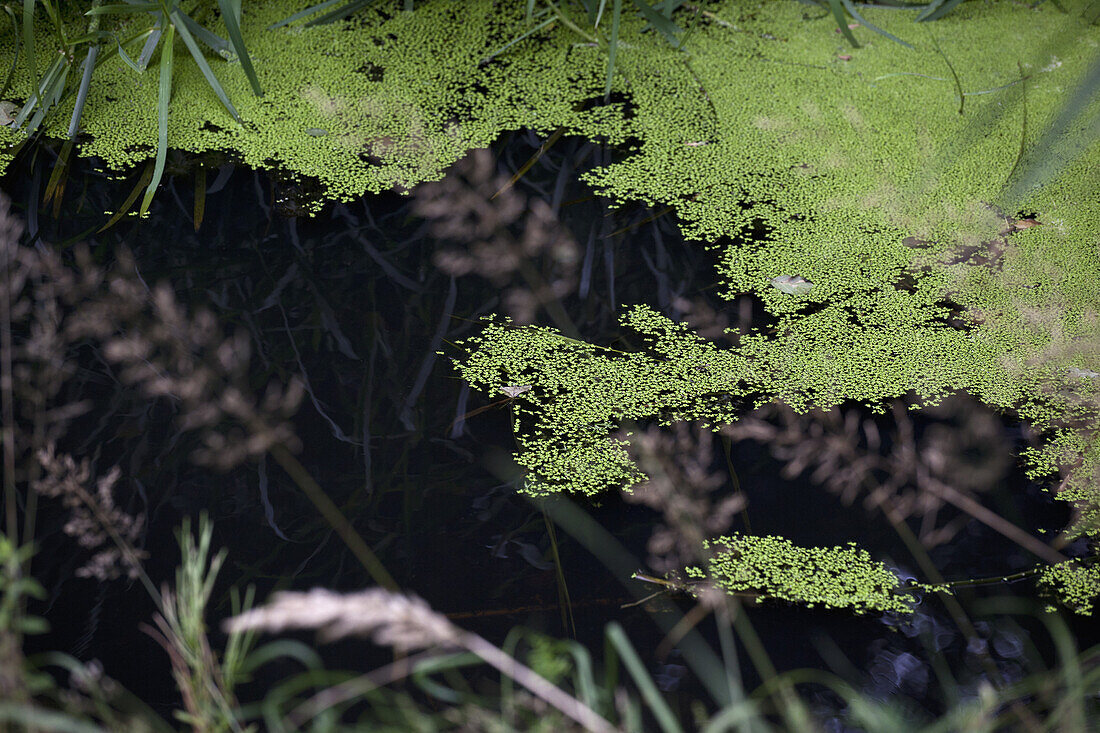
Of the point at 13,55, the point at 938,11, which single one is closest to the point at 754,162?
the point at 938,11

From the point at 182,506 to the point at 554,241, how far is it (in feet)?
2.87

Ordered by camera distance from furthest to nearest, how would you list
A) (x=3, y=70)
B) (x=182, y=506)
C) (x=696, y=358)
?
(x=3, y=70)
(x=696, y=358)
(x=182, y=506)

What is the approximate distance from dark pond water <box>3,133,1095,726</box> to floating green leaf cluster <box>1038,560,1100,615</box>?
0.13ft

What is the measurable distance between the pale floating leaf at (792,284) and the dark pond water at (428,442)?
7 cm

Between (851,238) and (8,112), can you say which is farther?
(8,112)

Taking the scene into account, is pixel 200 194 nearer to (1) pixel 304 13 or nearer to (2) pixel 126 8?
(2) pixel 126 8

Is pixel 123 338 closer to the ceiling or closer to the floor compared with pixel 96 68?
closer to the floor

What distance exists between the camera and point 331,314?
165 centimetres

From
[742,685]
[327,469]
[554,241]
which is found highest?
[554,241]

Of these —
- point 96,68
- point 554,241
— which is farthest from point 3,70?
point 554,241

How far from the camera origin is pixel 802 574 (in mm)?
1234

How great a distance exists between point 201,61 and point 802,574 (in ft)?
5.55

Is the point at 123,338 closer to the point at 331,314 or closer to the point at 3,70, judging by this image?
the point at 331,314

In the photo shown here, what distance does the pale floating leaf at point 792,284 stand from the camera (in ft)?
5.57
